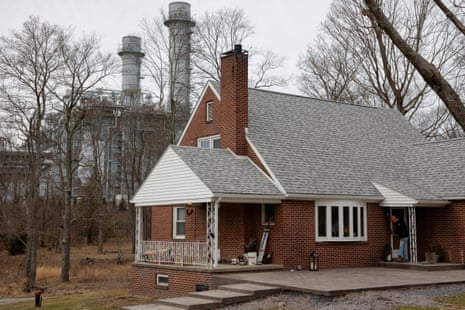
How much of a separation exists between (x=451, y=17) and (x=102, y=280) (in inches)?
926

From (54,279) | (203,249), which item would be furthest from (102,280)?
(203,249)

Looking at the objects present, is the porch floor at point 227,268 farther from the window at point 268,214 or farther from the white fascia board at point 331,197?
the white fascia board at point 331,197

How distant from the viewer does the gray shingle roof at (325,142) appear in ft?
66.4

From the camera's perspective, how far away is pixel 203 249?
18344 millimetres

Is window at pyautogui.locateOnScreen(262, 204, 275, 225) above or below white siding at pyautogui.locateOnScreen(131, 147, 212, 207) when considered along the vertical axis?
below

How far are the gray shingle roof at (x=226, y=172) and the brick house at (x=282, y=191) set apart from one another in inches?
1.8

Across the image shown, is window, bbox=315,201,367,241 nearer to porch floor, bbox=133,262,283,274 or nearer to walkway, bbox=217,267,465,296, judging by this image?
walkway, bbox=217,267,465,296

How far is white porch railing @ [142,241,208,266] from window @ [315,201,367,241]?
14.2ft

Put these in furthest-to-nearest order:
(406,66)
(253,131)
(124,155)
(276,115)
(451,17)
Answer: (124,155) → (406,66) → (276,115) → (253,131) → (451,17)

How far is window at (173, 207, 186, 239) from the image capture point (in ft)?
73.8

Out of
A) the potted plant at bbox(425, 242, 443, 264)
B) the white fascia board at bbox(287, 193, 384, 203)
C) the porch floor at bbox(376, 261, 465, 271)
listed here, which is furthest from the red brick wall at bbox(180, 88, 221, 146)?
the potted plant at bbox(425, 242, 443, 264)

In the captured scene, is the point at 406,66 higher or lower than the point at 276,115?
higher

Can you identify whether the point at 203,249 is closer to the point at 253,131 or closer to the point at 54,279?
the point at 253,131

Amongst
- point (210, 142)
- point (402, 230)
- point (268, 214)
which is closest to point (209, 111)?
point (210, 142)
